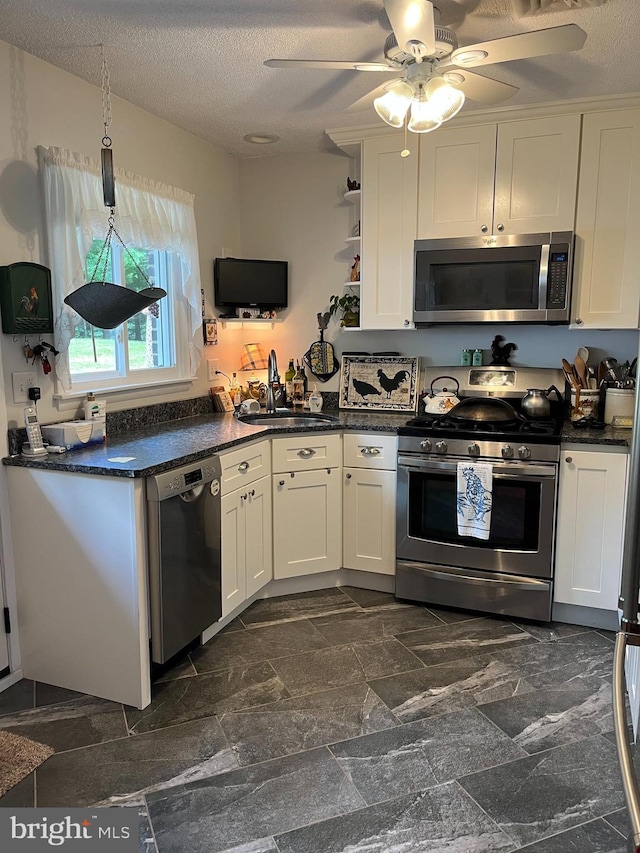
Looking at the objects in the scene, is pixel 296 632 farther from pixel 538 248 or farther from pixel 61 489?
pixel 538 248

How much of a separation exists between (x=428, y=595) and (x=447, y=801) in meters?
1.37

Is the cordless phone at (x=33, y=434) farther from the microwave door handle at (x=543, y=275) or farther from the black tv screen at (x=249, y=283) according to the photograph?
the microwave door handle at (x=543, y=275)

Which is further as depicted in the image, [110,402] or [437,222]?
[437,222]

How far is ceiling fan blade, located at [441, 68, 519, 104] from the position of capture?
212cm

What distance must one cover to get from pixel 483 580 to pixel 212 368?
1.99m

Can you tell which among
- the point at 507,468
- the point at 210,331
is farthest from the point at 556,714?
the point at 210,331

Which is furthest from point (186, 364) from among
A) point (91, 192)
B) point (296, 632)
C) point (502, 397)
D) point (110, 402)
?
point (502, 397)

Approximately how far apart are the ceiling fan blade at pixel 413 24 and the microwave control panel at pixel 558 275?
1433 mm

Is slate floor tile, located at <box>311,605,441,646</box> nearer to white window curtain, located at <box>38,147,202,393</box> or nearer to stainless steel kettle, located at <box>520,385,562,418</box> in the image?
stainless steel kettle, located at <box>520,385,562,418</box>

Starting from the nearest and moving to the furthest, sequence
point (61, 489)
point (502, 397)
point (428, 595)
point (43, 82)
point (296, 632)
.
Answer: point (61, 489) → point (43, 82) → point (296, 632) → point (428, 595) → point (502, 397)

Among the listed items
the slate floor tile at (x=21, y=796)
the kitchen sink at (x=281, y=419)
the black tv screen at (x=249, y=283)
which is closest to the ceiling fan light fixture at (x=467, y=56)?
the kitchen sink at (x=281, y=419)

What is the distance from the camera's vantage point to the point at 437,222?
10.9 ft

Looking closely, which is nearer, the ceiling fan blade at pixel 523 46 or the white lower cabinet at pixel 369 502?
the ceiling fan blade at pixel 523 46

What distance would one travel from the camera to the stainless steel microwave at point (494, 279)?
3090 millimetres
